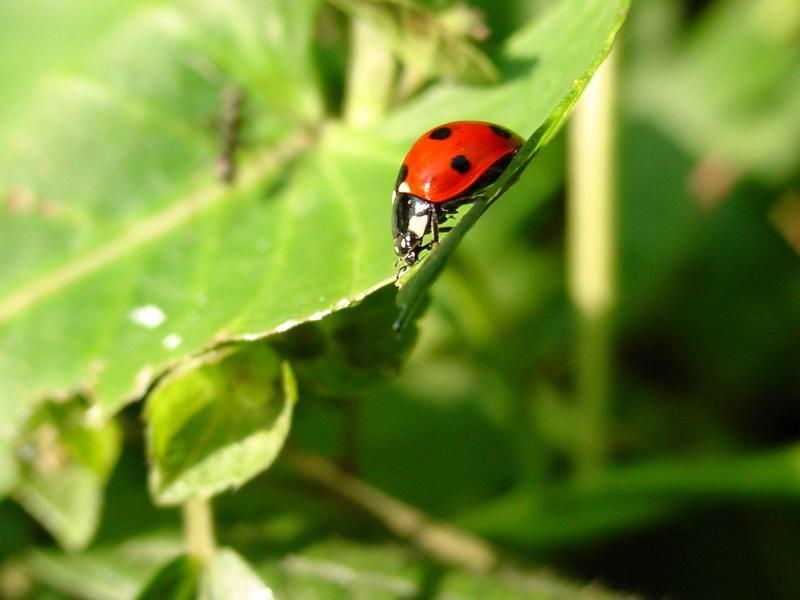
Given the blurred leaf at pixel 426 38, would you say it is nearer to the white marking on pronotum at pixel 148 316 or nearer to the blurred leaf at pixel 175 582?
the white marking on pronotum at pixel 148 316

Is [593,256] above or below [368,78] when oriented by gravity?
below

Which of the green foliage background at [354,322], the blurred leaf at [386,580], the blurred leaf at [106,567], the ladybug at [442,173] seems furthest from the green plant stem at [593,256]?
the blurred leaf at [106,567]

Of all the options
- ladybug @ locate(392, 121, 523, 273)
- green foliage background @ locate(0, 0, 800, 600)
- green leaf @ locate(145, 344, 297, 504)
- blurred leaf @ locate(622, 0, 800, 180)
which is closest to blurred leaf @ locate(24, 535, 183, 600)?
green foliage background @ locate(0, 0, 800, 600)

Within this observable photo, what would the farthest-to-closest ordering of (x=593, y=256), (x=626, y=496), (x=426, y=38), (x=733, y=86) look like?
(x=733, y=86) < (x=593, y=256) < (x=626, y=496) < (x=426, y=38)

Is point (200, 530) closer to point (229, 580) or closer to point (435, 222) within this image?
point (229, 580)

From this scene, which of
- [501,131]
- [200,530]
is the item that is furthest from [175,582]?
[501,131]

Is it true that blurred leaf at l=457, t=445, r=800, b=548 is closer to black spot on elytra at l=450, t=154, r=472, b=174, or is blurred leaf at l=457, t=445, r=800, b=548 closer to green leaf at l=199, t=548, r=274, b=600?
green leaf at l=199, t=548, r=274, b=600
